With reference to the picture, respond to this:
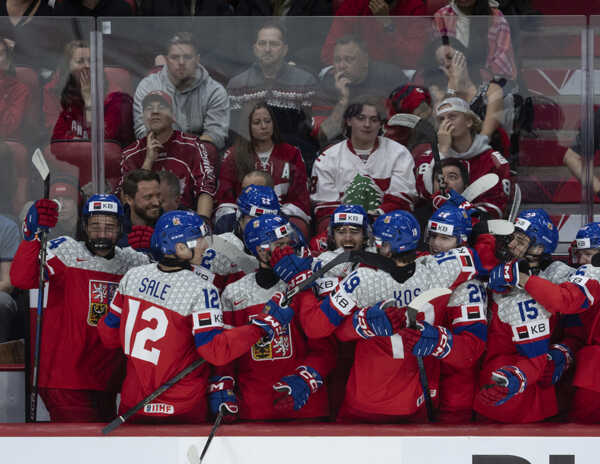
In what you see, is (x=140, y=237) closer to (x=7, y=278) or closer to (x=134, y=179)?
(x=134, y=179)

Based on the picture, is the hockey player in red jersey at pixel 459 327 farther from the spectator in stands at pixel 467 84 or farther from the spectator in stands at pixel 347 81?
the spectator in stands at pixel 347 81

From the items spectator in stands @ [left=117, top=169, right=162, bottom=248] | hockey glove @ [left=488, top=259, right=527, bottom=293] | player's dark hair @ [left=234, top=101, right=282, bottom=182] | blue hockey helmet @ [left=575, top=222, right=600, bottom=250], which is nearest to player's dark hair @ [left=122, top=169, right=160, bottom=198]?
spectator in stands @ [left=117, top=169, right=162, bottom=248]

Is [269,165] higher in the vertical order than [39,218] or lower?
higher

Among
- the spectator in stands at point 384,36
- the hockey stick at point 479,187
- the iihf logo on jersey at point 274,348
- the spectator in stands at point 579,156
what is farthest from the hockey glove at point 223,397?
the spectator in stands at point 579,156

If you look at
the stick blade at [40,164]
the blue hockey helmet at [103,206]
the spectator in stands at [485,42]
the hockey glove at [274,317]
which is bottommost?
the hockey glove at [274,317]

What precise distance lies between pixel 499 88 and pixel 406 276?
153 centimetres

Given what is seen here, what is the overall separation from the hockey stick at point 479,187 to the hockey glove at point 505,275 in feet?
2.47

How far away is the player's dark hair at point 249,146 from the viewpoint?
15.5 ft

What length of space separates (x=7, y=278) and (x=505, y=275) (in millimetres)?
2432

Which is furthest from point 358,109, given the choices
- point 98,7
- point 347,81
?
point 98,7

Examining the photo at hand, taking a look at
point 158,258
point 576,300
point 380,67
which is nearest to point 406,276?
point 576,300

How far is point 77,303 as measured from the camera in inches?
159

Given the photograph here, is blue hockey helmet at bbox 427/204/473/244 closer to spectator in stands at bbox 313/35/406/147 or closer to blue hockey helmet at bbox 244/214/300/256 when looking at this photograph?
blue hockey helmet at bbox 244/214/300/256
